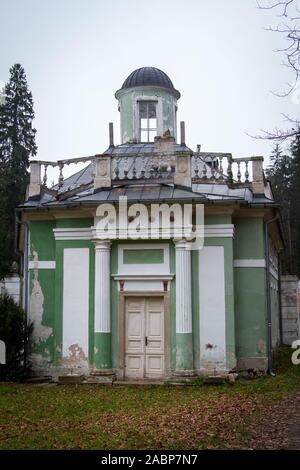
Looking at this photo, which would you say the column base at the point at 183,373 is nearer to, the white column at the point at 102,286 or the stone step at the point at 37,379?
the white column at the point at 102,286

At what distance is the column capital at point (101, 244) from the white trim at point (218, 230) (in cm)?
255

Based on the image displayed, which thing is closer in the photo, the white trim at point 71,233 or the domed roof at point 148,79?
the white trim at point 71,233

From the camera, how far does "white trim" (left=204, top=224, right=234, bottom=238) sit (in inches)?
568

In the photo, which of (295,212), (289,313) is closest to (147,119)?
(289,313)

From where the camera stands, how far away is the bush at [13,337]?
14227 mm

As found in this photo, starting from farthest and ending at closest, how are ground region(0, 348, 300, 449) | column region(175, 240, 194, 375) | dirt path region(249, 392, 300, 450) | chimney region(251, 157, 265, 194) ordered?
chimney region(251, 157, 265, 194), column region(175, 240, 194, 375), ground region(0, 348, 300, 449), dirt path region(249, 392, 300, 450)

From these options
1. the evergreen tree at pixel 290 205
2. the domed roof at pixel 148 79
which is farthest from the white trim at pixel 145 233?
the evergreen tree at pixel 290 205

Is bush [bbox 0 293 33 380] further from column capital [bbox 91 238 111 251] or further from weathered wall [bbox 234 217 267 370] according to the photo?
weathered wall [bbox 234 217 267 370]

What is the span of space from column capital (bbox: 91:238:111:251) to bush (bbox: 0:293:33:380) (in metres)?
2.72

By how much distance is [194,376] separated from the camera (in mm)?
13812

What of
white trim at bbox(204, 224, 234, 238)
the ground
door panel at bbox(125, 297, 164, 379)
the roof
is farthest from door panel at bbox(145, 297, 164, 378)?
the roof

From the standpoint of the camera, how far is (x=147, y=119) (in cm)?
1995

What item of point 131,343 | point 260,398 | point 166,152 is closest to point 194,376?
point 131,343

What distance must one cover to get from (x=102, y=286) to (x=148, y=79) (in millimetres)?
9049
